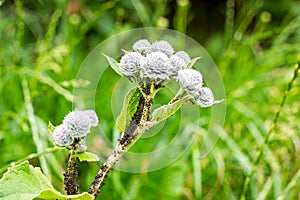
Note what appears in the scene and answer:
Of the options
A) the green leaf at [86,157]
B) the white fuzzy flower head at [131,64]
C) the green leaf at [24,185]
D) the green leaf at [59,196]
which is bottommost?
the green leaf at [59,196]

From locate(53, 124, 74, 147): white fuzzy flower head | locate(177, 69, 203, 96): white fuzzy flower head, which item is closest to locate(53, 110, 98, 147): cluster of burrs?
locate(53, 124, 74, 147): white fuzzy flower head

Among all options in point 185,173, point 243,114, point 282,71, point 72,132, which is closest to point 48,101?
point 185,173

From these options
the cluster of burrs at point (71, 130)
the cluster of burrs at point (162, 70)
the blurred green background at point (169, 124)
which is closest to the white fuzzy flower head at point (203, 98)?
the cluster of burrs at point (162, 70)

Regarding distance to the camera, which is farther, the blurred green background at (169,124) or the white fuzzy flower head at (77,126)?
the blurred green background at (169,124)

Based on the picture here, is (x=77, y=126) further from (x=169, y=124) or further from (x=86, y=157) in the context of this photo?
(x=169, y=124)

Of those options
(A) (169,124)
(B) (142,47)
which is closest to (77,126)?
(B) (142,47)

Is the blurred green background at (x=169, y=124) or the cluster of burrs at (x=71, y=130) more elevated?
the blurred green background at (x=169, y=124)

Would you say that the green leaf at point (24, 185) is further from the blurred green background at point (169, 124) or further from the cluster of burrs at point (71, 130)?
the blurred green background at point (169, 124)
